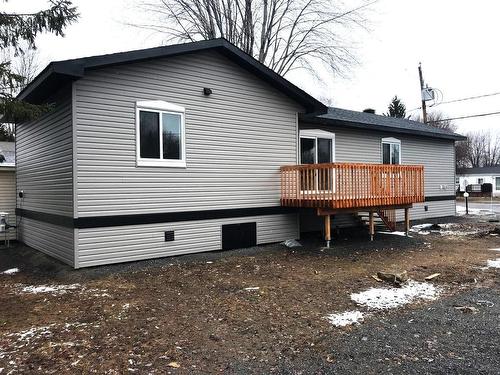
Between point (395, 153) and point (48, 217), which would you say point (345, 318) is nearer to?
point (48, 217)

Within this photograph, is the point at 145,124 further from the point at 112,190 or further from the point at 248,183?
the point at 248,183

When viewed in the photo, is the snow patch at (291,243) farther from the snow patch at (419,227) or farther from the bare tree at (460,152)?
the bare tree at (460,152)

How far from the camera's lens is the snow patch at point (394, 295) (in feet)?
17.6

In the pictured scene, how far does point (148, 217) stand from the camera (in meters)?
8.18

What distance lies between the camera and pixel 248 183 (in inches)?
388

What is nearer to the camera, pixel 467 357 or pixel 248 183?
pixel 467 357

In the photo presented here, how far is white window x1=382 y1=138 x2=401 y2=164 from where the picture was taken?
47.9 ft

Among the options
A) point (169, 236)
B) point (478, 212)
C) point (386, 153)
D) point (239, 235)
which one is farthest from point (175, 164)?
point (478, 212)

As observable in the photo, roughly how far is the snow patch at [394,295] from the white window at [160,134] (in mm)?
4846

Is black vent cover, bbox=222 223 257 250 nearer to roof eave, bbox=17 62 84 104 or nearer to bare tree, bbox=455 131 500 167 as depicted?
roof eave, bbox=17 62 84 104

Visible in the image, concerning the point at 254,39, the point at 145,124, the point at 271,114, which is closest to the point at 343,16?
the point at 254,39

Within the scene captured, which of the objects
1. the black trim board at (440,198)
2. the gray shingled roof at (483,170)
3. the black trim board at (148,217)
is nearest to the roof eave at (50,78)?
the black trim board at (148,217)

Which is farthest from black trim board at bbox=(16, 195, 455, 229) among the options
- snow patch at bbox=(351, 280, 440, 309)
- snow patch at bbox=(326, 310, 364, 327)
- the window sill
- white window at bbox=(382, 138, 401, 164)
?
white window at bbox=(382, 138, 401, 164)

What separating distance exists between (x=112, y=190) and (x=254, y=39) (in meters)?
19.0
